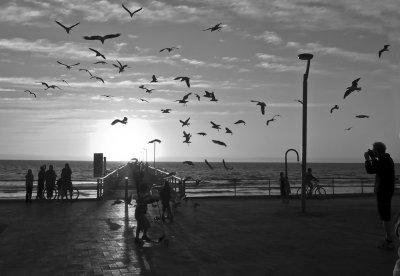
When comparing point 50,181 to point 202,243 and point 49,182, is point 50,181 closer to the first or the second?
point 49,182

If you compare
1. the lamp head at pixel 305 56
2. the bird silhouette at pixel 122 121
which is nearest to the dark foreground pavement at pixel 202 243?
the bird silhouette at pixel 122 121

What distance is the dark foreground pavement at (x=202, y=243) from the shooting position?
306 inches

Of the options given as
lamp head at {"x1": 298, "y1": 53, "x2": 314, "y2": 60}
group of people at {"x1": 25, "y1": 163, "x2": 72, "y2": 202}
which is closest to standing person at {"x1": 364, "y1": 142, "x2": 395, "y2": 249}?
lamp head at {"x1": 298, "y1": 53, "x2": 314, "y2": 60}

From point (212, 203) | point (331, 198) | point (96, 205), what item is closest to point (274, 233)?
point (212, 203)

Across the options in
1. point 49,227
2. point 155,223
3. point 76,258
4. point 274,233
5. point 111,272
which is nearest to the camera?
point 111,272

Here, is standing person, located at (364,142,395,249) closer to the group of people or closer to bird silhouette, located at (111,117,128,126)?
bird silhouette, located at (111,117,128,126)

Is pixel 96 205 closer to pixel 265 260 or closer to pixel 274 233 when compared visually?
pixel 274 233

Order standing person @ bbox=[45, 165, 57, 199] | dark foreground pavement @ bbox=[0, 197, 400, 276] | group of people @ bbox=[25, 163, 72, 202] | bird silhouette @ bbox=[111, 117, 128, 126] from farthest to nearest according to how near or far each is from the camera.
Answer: standing person @ bbox=[45, 165, 57, 199] → group of people @ bbox=[25, 163, 72, 202] → bird silhouette @ bbox=[111, 117, 128, 126] → dark foreground pavement @ bbox=[0, 197, 400, 276]

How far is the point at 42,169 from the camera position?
20.6 m

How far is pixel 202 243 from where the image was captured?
10.1 meters

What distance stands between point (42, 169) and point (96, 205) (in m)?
3.89

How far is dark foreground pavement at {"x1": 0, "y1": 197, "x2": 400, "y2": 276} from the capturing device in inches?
306

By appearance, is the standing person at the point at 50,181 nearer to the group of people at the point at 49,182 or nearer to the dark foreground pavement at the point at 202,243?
the group of people at the point at 49,182

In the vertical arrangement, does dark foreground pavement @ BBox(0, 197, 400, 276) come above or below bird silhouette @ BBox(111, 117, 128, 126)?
below
